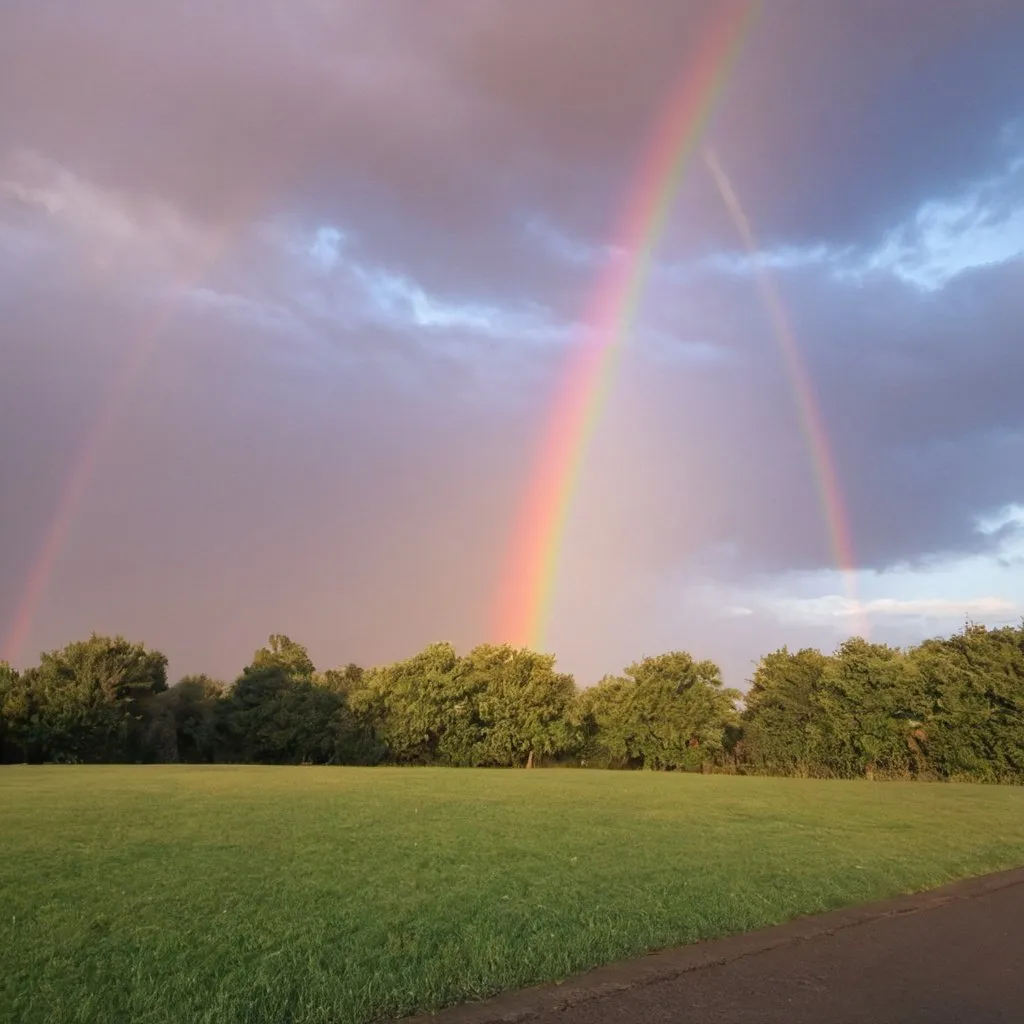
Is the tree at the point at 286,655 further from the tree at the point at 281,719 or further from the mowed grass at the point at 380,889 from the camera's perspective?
the mowed grass at the point at 380,889

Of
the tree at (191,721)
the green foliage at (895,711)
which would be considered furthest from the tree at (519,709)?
the tree at (191,721)

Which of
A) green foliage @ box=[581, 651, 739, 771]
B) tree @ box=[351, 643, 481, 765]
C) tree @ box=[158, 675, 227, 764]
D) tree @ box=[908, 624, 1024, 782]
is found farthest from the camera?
tree @ box=[158, 675, 227, 764]

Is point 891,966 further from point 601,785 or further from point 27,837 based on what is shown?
point 601,785

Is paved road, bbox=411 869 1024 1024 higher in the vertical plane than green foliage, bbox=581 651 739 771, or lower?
lower

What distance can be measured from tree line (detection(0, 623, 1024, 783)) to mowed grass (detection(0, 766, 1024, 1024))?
29918mm

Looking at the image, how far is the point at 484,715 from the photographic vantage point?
66312 mm

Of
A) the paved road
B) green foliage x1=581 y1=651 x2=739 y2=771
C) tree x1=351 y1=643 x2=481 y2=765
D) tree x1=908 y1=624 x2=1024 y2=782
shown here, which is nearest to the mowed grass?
the paved road

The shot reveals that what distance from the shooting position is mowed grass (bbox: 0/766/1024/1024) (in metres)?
6.56

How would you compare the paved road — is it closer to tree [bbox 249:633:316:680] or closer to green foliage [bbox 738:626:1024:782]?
green foliage [bbox 738:626:1024:782]

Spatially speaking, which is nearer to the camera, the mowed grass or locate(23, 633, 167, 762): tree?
the mowed grass

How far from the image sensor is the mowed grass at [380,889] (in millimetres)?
6559

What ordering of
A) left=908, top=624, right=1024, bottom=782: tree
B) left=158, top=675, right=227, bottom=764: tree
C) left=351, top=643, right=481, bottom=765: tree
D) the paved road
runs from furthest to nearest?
left=158, top=675, right=227, bottom=764: tree → left=351, top=643, right=481, bottom=765: tree → left=908, top=624, right=1024, bottom=782: tree → the paved road

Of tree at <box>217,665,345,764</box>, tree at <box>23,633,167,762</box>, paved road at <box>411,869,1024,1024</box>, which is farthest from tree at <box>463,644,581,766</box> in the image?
paved road at <box>411,869,1024,1024</box>

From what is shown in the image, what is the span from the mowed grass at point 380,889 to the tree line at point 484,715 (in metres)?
29.9
